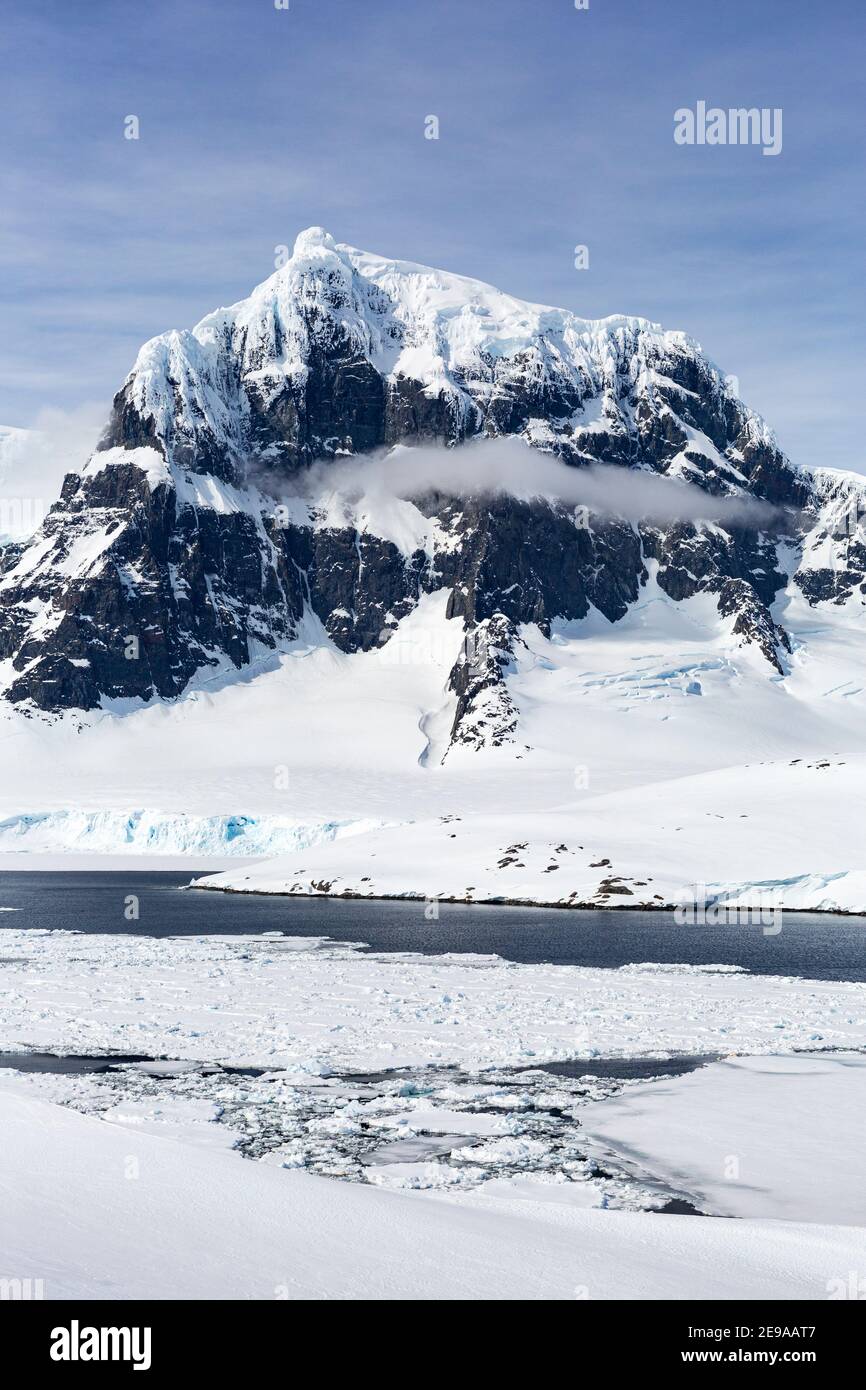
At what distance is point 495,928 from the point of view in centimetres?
7419

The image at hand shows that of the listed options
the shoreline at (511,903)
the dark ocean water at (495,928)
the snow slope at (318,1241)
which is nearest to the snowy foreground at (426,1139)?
the snow slope at (318,1241)

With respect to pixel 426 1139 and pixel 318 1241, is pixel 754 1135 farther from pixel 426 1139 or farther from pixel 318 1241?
pixel 318 1241

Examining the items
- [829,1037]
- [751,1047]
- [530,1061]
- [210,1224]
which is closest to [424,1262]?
[210,1224]

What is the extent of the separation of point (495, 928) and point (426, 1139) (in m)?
52.3

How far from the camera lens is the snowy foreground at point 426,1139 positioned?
12594 mm

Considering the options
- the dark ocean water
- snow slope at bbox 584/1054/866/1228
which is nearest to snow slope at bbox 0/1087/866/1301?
snow slope at bbox 584/1054/866/1228

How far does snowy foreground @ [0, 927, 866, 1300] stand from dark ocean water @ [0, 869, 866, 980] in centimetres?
1104

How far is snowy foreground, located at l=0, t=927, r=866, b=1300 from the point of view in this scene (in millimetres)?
12594

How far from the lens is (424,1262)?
12.6m

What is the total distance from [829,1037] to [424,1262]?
2401 cm

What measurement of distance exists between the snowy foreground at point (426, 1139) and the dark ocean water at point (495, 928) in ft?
36.2

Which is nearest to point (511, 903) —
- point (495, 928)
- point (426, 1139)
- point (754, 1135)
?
point (495, 928)

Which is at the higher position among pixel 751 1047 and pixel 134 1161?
pixel 134 1161

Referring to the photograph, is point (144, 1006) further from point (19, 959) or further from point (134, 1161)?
point (134, 1161)
